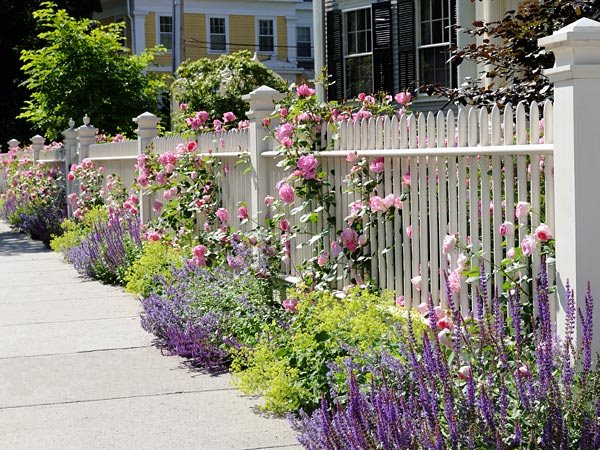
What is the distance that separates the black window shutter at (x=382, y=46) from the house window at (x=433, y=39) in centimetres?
69

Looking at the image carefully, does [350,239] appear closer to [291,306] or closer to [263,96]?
[291,306]

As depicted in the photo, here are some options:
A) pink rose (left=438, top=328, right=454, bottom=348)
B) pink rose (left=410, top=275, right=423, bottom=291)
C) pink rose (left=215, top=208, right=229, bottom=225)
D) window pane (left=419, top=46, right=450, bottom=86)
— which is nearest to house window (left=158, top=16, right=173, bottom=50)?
window pane (left=419, top=46, right=450, bottom=86)

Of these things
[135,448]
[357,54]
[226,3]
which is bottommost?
[135,448]

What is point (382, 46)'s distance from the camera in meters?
18.7

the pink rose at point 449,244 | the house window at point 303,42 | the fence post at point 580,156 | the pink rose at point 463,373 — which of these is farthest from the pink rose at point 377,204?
the house window at point 303,42

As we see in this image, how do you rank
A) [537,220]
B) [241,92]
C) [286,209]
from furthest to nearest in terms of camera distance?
[241,92], [286,209], [537,220]

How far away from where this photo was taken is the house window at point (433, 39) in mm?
17609

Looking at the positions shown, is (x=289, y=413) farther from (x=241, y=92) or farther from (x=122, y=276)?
(x=241, y=92)

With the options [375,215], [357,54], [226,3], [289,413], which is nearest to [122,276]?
[375,215]

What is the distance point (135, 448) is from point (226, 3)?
4032 cm

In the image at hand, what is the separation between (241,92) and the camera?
21469mm

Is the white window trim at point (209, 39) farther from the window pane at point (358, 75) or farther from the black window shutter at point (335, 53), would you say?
the window pane at point (358, 75)

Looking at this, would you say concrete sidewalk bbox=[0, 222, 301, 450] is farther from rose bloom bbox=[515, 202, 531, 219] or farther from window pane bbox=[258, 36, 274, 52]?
window pane bbox=[258, 36, 274, 52]

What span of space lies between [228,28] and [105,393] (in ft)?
128
